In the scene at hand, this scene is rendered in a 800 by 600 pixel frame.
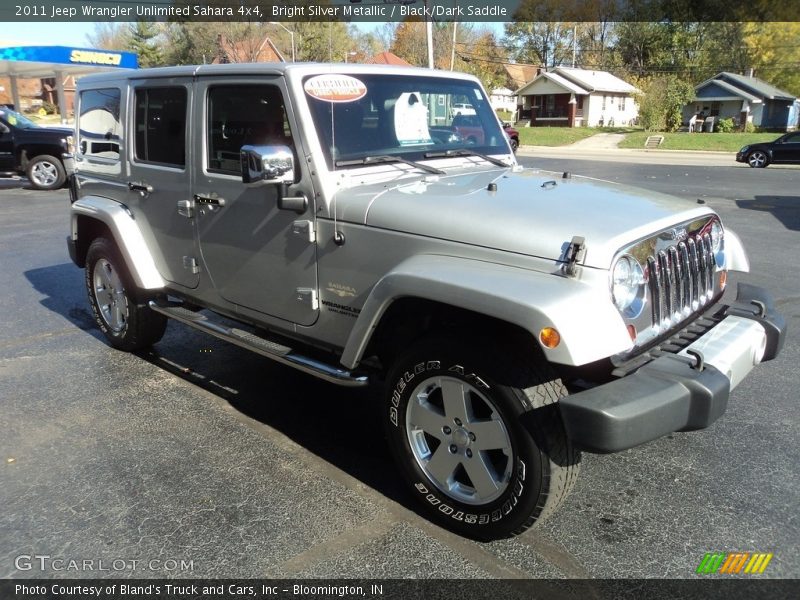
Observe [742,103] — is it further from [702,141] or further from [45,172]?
[45,172]

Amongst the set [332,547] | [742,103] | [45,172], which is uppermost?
[742,103]

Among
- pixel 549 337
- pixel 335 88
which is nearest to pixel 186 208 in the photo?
pixel 335 88

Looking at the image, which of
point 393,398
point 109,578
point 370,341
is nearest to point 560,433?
point 393,398

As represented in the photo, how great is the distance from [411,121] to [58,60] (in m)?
29.1

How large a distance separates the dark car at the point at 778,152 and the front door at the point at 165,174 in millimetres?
25138

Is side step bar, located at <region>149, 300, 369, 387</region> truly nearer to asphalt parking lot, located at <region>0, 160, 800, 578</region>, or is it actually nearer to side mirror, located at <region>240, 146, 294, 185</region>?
asphalt parking lot, located at <region>0, 160, 800, 578</region>

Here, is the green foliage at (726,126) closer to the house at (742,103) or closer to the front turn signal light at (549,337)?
the house at (742,103)

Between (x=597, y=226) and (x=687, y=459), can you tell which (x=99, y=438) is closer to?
(x=597, y=226)

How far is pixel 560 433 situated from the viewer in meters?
2.56

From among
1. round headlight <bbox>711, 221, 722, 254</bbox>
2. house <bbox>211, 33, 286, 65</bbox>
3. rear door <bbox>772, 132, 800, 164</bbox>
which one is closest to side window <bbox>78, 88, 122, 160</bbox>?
round headlight <bbox>711, 221, 722, 254</bbox>

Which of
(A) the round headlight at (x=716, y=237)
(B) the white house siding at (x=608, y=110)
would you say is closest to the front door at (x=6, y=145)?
(A) the round headlight at (x=716, y=237)

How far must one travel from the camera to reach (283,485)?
10.9 feet

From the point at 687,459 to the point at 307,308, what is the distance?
216cm

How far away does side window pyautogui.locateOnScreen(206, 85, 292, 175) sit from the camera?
11.4 ft
